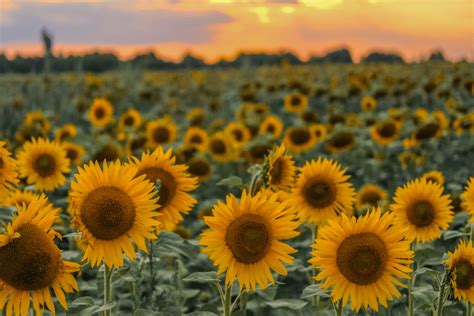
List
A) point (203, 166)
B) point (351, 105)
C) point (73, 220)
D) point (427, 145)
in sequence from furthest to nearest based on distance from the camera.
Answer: point (351, 105) → point (427, 145) → point (203, 166) → point (73, 220)

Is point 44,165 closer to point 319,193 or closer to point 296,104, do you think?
point 319,193

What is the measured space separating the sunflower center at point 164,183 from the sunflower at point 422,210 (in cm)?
115

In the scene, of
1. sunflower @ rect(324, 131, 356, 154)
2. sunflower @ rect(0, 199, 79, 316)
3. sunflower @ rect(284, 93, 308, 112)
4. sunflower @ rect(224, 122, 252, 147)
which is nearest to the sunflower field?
sunflower @ rect(0, 199, 79, 316)

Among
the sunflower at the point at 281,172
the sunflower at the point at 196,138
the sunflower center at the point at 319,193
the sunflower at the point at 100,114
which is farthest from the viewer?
the sunflower at the point at 100,114

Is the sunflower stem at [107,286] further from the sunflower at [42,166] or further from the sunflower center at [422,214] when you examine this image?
the sunflower at [42,166]

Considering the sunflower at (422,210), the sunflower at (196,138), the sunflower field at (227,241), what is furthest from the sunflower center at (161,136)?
the sunflower at (422,210)

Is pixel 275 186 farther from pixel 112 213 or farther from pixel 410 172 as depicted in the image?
pixel 410 172

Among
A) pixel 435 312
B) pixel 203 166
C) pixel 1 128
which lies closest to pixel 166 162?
pixel 435 312

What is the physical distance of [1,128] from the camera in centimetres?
909

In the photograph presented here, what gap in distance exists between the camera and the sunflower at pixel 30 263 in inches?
84.1

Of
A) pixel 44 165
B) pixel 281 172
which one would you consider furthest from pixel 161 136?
pixel 281 172

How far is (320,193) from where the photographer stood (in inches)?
127

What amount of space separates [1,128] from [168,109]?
3.53m

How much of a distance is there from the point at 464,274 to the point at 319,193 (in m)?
0.87
